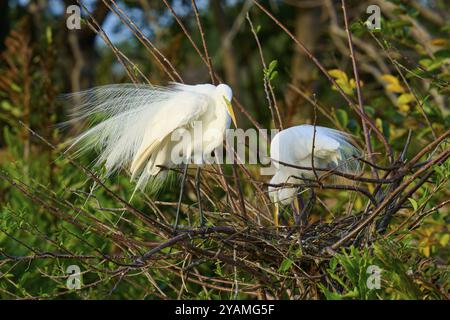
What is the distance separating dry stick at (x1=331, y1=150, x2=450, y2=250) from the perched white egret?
1.37ft

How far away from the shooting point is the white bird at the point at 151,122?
6.78ft

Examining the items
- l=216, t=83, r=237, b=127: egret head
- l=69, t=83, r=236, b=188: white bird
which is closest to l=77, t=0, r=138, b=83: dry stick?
l=69, t=83, r=236, b=188: white bird

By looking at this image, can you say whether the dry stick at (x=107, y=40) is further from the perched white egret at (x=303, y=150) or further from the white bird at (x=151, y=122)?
the perched white egret at (x=303, y=150)

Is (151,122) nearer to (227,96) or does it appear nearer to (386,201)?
(227,96)

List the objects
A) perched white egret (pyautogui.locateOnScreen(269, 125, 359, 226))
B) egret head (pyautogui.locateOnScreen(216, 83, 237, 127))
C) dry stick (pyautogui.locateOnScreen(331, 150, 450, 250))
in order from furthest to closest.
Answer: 1. perched white egret (pyautogui.locateOnScreen(269, 125, 359, 226))
2. egret head (pyautogui.locateOnScreen(216, 83, 237, 127))
3. dry stick (pyautogui.locateOnScreen(331, 150, 450, 250))

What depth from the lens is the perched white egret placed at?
2.26 meters

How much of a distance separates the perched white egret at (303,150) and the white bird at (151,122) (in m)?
0.24

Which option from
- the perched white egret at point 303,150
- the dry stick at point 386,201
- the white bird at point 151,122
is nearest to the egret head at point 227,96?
the white bird at point 151,122

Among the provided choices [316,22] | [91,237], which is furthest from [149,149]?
[316,22]

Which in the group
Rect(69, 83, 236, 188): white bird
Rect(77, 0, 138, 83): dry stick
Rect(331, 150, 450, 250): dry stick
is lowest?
Rect(331, 150, 450, 250): dry stick

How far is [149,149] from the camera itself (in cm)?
212

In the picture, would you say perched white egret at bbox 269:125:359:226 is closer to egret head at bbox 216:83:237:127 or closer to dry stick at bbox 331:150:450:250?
egret head at bbox 216:83:237:127

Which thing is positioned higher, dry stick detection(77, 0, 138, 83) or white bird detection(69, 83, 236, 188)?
dry stick detection(77, 0, 138, 83)

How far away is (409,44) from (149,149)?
1475mm
